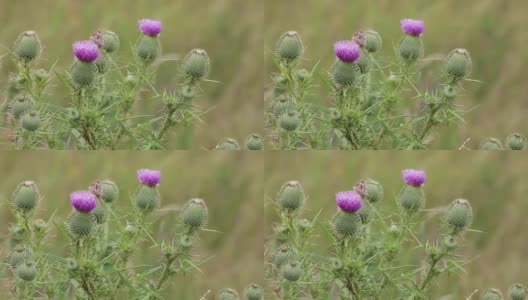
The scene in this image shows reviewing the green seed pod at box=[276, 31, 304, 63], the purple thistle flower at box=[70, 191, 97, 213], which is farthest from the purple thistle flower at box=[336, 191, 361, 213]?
the purple thistle flower at box=[70, 191, 97, 213]

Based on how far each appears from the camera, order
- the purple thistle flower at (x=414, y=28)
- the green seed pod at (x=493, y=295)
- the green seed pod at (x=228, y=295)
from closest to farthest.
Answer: the green seed pod at (x=228, y=295) → the green seed pod at (x=493, y=295) → the purple thistle flower at (x=414, y=28)

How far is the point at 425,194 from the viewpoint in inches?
243

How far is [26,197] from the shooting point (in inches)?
232

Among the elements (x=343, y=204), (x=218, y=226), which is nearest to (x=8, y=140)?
(x=218, y=226)

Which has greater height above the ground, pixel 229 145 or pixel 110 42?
pixel 110 42

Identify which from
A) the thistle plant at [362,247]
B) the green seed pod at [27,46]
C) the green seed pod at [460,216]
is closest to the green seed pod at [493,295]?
the thistle plant at [362,247]

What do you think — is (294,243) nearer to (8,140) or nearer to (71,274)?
(71,274)

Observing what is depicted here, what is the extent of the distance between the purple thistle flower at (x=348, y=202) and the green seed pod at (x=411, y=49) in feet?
2.38

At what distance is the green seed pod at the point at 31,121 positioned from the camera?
6051 millimetres

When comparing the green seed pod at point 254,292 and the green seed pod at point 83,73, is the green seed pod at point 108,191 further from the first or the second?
the green seed pod at point 254,292

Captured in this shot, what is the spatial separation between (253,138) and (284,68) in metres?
0.34

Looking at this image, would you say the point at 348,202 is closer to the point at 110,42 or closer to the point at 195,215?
the point at 195,215

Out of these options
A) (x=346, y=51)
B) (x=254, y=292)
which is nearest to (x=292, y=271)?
(x=254, y=292)

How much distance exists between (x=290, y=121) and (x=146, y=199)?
72 centimetres
